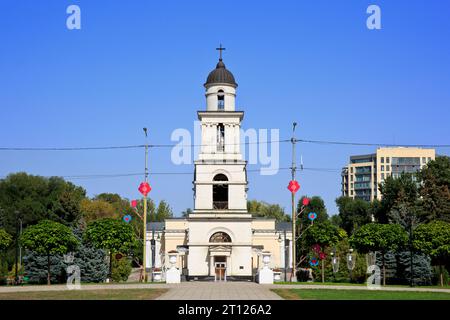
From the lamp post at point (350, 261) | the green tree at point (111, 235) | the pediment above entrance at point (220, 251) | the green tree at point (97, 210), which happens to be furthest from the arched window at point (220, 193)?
the green tree at point (97, 210)

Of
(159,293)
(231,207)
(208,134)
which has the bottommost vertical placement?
(159,293)

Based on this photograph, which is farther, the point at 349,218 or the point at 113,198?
the point at 113,198

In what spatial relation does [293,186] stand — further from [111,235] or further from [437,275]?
[437,275]

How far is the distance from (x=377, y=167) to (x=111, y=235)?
13214 centimetres

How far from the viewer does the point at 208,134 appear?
62.9 meters

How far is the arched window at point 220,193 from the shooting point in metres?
63.1

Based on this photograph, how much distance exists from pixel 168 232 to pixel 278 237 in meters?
13.0

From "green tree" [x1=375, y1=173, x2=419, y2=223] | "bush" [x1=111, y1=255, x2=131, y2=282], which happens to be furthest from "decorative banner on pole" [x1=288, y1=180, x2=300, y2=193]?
"green tree" [x1=375, y1=173, x2=419, y2=223]

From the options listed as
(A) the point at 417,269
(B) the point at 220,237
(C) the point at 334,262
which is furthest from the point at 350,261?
(B) the point at 220,237

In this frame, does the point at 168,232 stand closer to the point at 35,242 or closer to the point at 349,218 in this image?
the point at 35,242

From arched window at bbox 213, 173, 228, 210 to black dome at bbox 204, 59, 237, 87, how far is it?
29.7 feet
